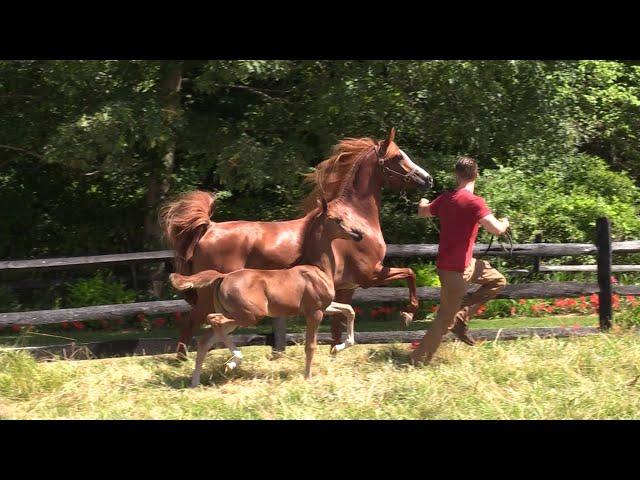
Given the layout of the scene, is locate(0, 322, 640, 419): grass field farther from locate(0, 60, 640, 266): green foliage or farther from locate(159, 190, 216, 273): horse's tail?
locate(0, 60, 640, 266): green foliage

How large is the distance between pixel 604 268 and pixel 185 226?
16.8ft

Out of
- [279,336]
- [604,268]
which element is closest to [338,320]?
[279,336]

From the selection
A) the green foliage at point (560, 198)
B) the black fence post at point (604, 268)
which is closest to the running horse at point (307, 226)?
the black fence post at point (604, 268)

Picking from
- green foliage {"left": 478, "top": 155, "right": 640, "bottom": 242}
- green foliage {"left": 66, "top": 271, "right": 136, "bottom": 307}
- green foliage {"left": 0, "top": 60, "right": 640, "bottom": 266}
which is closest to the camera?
green foliage {"left": 0, "top": 60, "right": 640, "bottom": 266}

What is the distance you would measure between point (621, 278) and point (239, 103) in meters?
6.74

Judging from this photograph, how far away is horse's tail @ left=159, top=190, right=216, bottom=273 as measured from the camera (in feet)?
27.6

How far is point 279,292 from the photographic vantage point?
24.7 feet

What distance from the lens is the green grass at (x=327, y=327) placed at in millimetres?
11453

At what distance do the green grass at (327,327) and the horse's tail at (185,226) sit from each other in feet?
11.9

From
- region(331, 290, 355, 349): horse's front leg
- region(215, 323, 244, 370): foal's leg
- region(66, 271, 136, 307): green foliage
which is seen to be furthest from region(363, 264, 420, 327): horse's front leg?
region(66, 271, 136, 307): green foliage

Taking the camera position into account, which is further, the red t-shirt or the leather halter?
the leather halter

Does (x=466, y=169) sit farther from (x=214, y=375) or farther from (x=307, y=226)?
(x=214, y=375)

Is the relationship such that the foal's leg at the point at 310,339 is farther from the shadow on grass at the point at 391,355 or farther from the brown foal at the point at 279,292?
the shadow on grass at the point at 391,355

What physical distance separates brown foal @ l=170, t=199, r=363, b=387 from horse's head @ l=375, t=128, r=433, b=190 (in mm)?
851
